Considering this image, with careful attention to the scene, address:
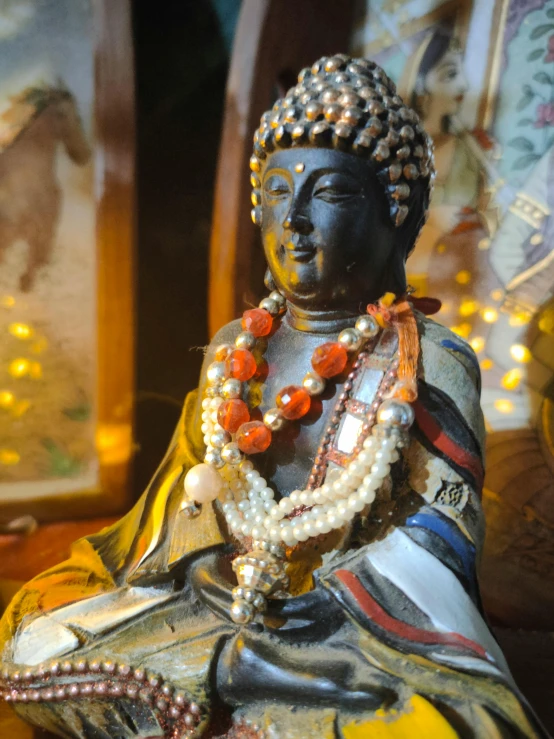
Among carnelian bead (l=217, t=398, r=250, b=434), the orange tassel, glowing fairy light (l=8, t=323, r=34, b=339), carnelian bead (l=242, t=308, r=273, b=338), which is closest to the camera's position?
the orange tassel

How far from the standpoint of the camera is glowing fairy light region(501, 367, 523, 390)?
1787mm

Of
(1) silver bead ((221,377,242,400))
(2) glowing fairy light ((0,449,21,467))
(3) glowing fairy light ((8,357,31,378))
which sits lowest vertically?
(2) glowing fairy light ((0,449,21,467))

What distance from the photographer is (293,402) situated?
1.11m

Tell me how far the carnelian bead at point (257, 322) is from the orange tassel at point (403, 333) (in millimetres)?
237

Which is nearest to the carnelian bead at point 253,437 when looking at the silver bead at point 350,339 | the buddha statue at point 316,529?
the buddha statue at point 316,529

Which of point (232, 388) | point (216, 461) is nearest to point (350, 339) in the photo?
point (232, 388)

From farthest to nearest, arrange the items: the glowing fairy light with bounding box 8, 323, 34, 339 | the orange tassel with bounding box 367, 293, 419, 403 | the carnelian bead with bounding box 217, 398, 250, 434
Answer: the glowing fairy light with bounding box 8, 323, 34, 339 → the carnelian bead with bounding box 217, 398, 250, 434 → the orange tassel with bounding box 367, 293, 419, 403

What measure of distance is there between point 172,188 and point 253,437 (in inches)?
45.1

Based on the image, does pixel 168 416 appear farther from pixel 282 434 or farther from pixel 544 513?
pixel 544 513

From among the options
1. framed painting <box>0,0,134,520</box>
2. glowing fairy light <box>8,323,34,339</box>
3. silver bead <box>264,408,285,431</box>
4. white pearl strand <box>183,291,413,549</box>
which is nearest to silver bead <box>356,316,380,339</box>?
white pearl strand <box>183,291,413,549</box>

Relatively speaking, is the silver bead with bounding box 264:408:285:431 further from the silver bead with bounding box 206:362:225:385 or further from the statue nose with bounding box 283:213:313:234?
the statue nose with bounding box 283:213:313:234

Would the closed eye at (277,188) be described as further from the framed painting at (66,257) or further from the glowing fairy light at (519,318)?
the glowing fairy light at (519,318)

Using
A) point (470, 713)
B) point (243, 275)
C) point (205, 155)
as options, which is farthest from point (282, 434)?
point (205, 155)

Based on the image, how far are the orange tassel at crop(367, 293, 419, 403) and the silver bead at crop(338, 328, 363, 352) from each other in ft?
0.17
